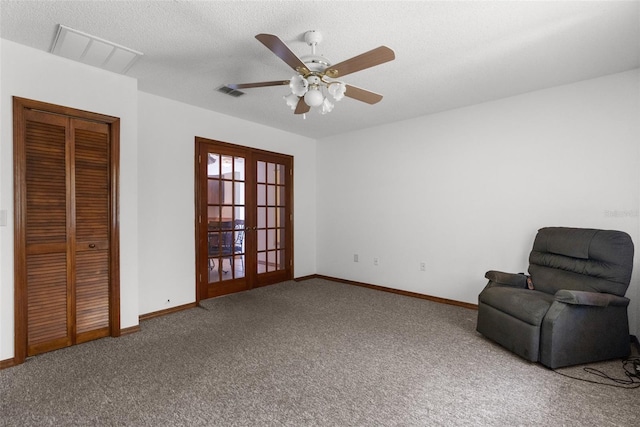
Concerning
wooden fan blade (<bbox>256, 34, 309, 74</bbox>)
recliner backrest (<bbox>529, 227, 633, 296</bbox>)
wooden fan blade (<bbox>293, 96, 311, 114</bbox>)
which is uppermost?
wooden fan blade (<bbox>256, 34, 309, 74</bbox>)

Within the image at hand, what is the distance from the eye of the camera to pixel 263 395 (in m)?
2.03

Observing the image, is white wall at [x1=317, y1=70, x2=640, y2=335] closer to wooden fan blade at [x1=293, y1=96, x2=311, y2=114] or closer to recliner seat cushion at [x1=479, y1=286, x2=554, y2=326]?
recliner seat cushion at [x1=479, y1=286, x2=554, y2=326]

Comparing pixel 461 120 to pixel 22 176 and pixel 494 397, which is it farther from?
pixel 22 176

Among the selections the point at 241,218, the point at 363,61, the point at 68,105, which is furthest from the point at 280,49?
the point at 241,218

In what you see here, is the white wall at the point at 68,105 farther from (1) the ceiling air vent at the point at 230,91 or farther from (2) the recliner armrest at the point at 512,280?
(2) the recliner armrest at the point at 512,280

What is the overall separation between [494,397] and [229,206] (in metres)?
3.67

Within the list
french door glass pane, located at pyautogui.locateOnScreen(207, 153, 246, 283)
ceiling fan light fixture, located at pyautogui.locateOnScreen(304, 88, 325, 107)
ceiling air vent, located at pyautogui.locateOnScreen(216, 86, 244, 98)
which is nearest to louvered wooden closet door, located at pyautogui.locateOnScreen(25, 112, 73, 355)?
ceiling air vent, located at pyautogui.locateOnScreen(216, 86, 244, 98)

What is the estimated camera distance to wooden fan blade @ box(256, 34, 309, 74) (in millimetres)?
1780

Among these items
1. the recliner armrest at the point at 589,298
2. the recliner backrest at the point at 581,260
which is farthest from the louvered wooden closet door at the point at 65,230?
the recliner backrest at the point at 581,260

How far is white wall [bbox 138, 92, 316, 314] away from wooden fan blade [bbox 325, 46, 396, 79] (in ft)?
8.00

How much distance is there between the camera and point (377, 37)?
92.3 inches

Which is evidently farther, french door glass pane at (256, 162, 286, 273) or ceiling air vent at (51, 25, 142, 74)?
french door glass pane at (256, 162, 286, 273)

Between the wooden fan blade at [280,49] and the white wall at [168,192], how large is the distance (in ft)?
7.57

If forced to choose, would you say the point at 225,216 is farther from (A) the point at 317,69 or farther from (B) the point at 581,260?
(B) the point at 581,260
